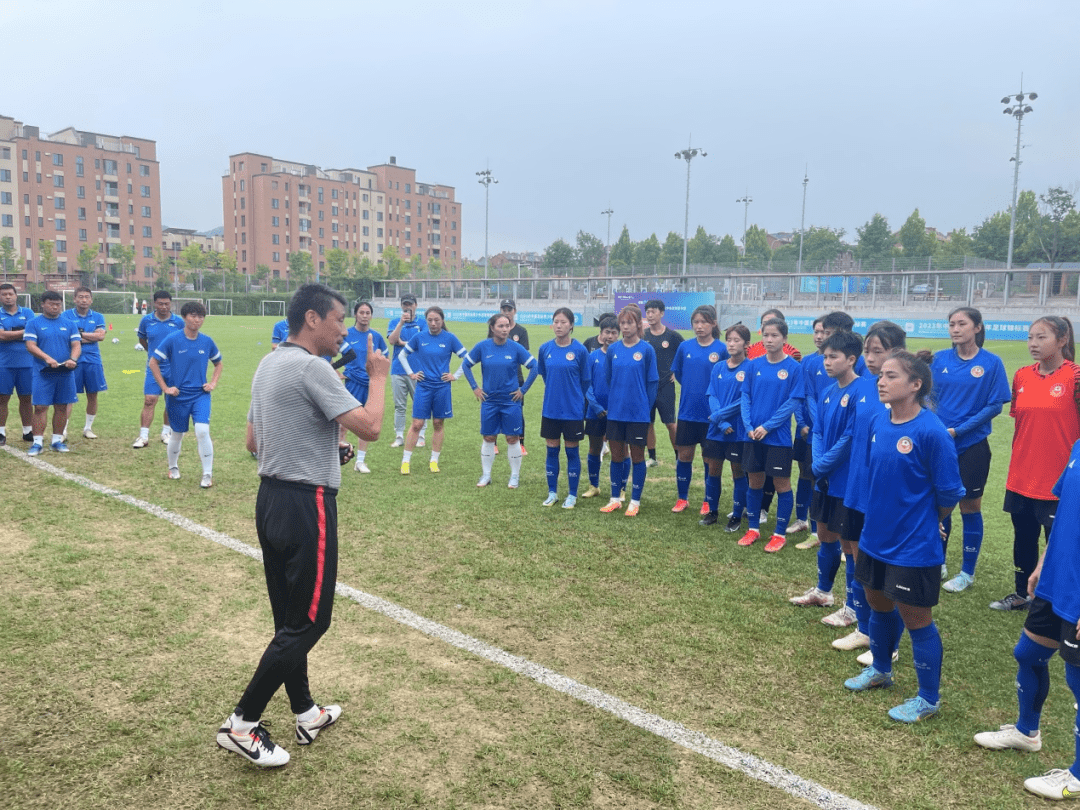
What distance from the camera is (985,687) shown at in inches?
169

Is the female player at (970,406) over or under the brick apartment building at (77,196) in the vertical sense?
under

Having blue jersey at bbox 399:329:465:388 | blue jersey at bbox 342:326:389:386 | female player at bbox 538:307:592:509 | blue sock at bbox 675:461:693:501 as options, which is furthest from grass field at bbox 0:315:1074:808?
blue jersey at bbox 342:326:389:386

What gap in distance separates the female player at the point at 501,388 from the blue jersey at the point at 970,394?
14.3 feet

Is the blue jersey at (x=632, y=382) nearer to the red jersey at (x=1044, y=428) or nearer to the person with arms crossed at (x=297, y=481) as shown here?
the red jersey at (x=1044, y=428)

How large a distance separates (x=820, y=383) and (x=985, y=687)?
10.8ft

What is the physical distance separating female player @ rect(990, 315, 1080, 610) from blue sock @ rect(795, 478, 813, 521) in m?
2.17

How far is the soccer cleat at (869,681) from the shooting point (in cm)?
422

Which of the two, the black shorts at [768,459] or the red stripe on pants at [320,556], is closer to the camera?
the red stripe on pants at [320,556]

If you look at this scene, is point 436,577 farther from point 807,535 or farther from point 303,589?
point 807,535

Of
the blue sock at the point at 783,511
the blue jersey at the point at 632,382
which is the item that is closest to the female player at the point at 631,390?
the blue jersey at the point at 632,382

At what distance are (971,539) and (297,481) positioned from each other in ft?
18.1

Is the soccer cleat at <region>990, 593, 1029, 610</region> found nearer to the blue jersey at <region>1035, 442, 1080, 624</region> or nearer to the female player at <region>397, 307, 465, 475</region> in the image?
Answer: the blue jersey at <region>1035, 442, 1080, 624</region>

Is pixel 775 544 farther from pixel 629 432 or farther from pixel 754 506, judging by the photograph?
pixel 629 432

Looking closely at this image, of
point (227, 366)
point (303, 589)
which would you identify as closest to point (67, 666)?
point (303, 589)
